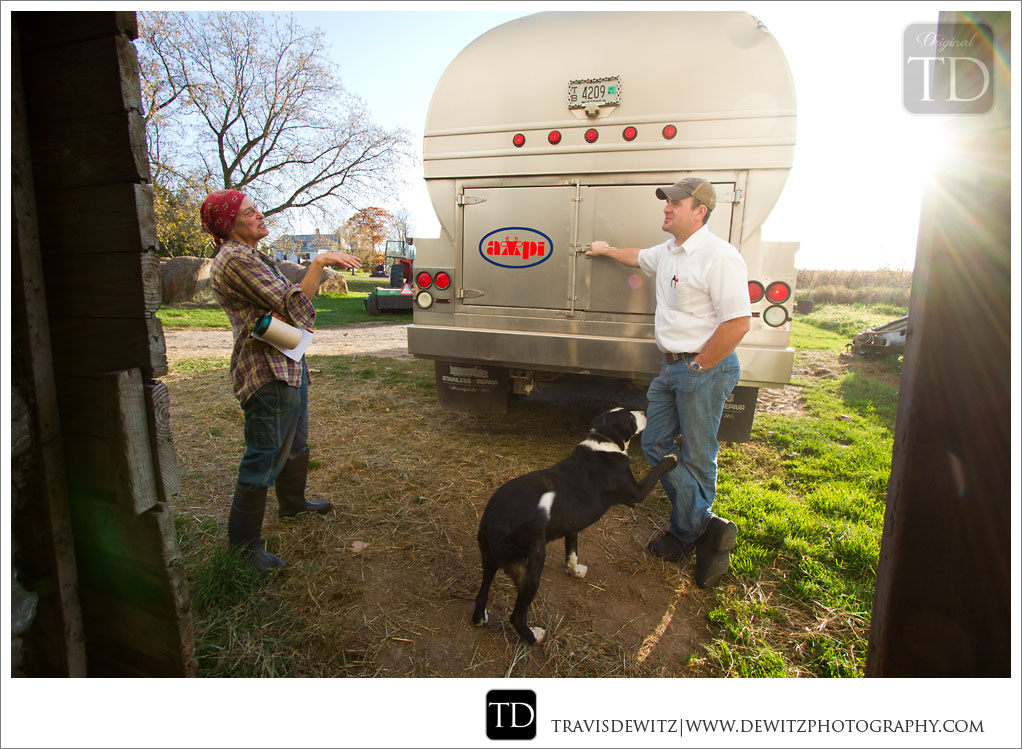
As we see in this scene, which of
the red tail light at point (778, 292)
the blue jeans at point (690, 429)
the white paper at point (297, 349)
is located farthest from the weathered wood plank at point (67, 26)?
the red tail light at point (778, 292)

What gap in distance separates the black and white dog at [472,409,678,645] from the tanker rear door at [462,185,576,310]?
5.45ft

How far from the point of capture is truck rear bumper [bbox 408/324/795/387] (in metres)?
3.60

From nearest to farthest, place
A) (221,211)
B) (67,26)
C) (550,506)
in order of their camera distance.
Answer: (67,26) < (550,506) < (221,211)

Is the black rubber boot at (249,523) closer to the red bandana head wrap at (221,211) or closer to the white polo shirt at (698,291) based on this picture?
the red bandana head wrap at (221,211)

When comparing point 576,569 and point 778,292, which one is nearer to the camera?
point 576,569

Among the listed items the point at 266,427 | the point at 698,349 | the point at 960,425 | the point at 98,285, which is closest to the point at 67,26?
the point at 98,285

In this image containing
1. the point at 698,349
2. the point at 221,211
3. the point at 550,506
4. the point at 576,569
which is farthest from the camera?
the point at 576,569

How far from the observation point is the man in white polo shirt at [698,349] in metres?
2.51

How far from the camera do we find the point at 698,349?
104 inches

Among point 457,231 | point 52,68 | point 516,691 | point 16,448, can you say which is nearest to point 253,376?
point 16,448

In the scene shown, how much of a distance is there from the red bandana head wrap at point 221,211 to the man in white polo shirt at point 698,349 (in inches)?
88.0

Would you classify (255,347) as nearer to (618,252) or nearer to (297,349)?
(297,349)

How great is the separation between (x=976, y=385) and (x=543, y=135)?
3.47 m

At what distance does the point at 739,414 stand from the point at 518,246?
2.26 meters
